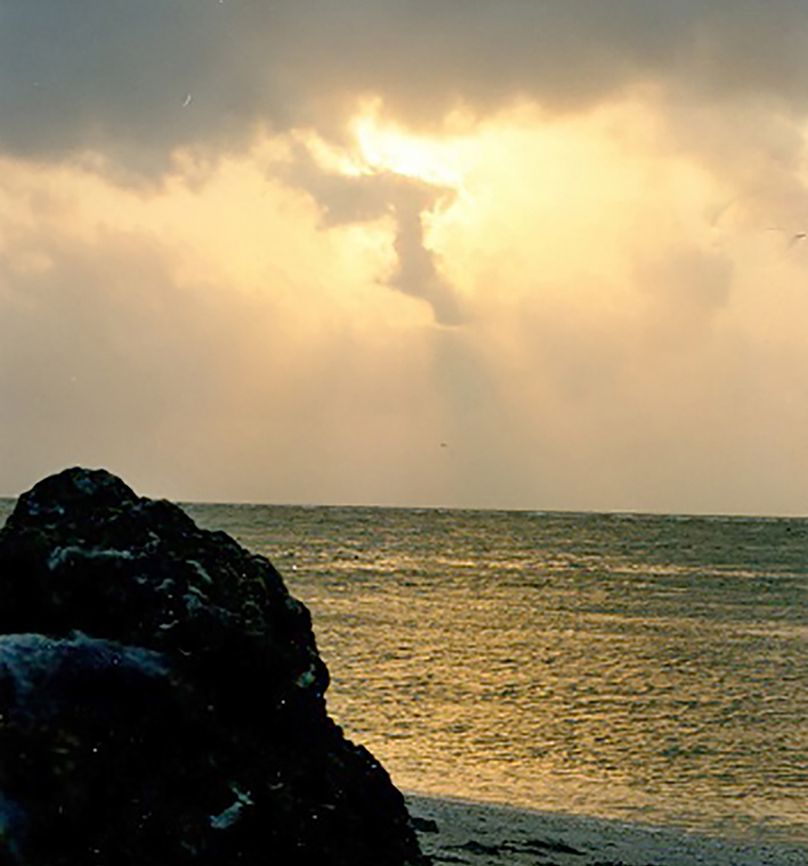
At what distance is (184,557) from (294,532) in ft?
530

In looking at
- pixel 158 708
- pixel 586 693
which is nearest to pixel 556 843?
pixel 158 708

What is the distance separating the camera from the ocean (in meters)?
19.4

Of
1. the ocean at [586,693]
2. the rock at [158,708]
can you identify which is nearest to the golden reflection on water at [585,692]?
the ocean at [586,693]

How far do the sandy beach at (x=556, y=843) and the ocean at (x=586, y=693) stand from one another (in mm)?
1144

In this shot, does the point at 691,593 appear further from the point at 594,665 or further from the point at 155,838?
the point at 155,838

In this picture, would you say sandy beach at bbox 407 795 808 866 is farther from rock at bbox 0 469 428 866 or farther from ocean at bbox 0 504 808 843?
rock at bbox 0 469 428 866

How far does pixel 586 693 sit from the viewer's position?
30.5m

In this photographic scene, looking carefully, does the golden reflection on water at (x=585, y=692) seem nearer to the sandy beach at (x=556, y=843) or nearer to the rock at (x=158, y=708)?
the sandy beach at (x=556, y=843)

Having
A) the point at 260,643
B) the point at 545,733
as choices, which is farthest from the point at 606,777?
the point at 260,643

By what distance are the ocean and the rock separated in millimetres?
10825

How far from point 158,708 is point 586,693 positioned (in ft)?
81.1

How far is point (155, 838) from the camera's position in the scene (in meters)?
6.77

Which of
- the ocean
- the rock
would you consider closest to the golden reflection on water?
the ocean

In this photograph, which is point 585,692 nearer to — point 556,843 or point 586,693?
point 586,693
